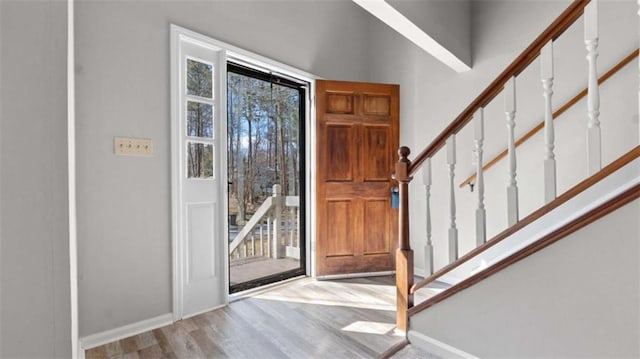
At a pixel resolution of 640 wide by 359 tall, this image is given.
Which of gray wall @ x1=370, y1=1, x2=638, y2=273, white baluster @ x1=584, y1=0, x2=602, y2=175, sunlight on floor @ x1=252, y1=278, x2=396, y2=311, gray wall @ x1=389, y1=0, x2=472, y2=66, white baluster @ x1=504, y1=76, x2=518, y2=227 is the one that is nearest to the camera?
white baluster @ x1=584, y1=0, x2=602, y2=175

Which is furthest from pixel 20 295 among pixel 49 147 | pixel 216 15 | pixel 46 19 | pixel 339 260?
pixel 339 260

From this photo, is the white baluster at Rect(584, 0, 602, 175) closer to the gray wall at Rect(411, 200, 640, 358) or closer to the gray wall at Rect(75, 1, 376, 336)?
the gray wall at Rect(411, 200, 640, 358)

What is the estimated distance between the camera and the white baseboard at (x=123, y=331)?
1.82 metres

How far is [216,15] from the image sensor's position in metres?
2.41

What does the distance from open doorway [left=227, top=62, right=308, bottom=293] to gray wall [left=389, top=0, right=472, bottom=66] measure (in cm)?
133

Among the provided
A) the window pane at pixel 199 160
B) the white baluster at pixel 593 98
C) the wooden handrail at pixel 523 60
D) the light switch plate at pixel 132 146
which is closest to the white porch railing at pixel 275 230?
the window pane at pixel 199 160

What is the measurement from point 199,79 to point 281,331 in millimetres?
1929

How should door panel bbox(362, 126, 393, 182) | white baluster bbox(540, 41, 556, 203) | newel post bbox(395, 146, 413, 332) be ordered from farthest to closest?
door panel bbox(362, 126, 393, 182), newel post bbox(395, 146, 413, 332), white baluster bbox(540, 41, 556, 203)

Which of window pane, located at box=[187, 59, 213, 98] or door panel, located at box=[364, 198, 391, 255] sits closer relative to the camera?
window pane, located at box=[187, 59, 213, 98]

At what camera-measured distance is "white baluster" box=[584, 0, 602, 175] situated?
4.07 ft

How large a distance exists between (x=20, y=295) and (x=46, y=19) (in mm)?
491

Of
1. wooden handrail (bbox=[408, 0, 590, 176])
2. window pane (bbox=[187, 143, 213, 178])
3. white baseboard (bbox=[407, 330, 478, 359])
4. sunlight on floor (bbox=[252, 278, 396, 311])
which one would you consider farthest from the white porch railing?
wooden handrail (bbox=[408, 0, 590, 176])

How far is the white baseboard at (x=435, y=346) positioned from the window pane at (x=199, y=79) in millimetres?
2226

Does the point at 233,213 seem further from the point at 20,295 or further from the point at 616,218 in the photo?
the point at 616,218
